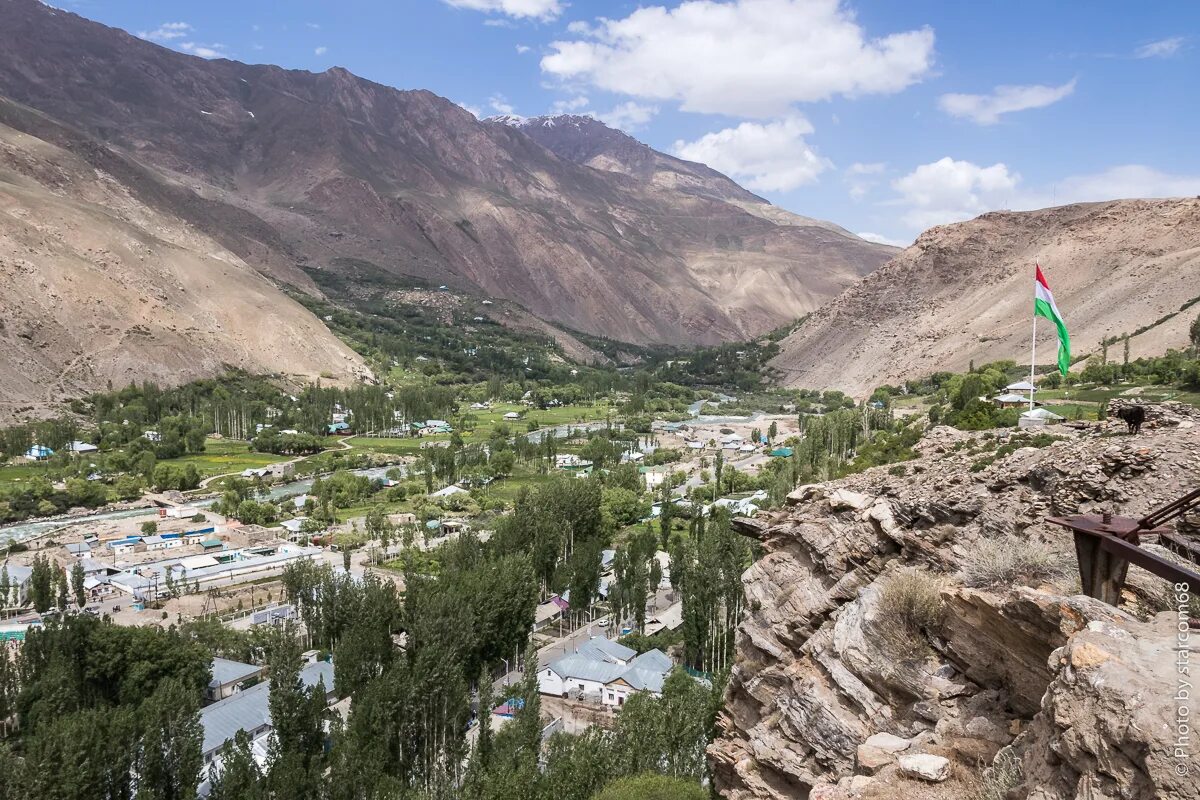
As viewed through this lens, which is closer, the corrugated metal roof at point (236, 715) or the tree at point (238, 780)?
the tree at point (238, 780)

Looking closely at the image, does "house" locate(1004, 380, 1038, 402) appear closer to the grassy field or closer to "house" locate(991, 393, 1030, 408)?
"house" locate(991, 393, 1030, 408)

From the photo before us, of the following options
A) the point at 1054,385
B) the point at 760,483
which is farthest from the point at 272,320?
the point at 1054,385

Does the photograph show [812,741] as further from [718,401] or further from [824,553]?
[718,401]

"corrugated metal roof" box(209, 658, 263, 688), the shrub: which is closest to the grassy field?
"corrugated metal roof" box(209, 658, 263, 688)

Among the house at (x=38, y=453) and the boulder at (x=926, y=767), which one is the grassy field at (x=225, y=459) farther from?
the boulder at (x=926, y=767)

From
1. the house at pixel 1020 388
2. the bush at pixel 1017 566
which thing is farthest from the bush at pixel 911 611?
the house at pixel 1020 388

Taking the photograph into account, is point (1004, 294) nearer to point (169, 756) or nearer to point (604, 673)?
point (604, 673)
